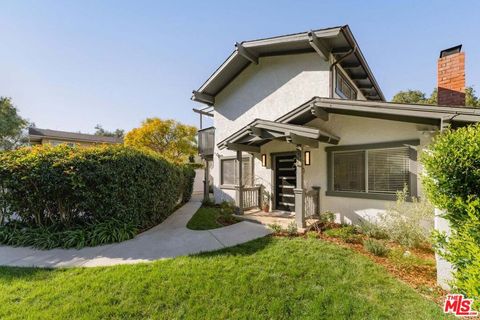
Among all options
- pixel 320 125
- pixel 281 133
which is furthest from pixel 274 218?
pixel 320 125

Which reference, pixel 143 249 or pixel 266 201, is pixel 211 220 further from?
pixel 143 249

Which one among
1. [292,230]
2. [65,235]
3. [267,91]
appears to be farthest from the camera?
[267,91]

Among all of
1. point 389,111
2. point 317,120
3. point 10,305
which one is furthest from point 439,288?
point 10,305

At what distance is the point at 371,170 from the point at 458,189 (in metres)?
3.80

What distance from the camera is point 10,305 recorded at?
3.02 meters

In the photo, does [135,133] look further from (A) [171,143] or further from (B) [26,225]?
(B) [26,225]

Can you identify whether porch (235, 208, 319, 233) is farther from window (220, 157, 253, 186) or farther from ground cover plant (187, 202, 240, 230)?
window (220, 157, 253, 186)

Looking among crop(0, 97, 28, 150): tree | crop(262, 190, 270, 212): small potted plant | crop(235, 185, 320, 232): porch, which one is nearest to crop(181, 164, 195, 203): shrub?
crop(235, 185, 320, 232): porch

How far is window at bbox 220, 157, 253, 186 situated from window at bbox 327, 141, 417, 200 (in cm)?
381

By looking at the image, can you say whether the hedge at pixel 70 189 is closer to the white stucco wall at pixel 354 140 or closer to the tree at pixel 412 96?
the white stucco wall at pixel 354 140

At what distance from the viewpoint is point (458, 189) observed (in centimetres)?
298

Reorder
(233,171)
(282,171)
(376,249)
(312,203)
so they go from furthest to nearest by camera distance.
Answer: (233,171) < (282,171) < (312,203) < (376,249)

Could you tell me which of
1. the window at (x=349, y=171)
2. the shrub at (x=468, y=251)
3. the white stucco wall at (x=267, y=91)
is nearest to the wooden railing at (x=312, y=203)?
the window at (x=349, y=171)

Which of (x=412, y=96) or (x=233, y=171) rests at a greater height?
(x=412, y=96)
